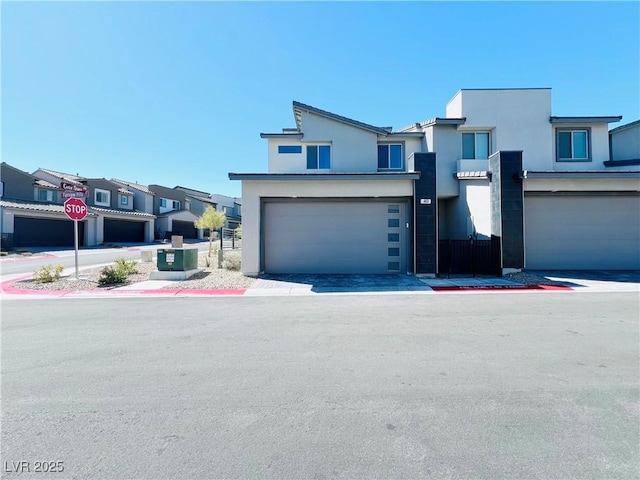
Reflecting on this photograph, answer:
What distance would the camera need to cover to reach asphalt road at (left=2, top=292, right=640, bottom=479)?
2.33 meters

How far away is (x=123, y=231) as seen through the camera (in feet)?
108

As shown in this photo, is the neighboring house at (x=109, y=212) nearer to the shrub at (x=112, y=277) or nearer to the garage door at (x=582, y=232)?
the shrub at (x=112, y=277)

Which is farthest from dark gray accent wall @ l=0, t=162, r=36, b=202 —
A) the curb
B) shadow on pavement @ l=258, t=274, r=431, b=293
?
shadow on pavement @ l=258, t=274, r=431, b=293

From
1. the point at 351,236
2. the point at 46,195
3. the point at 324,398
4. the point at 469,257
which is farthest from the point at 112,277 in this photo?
the point at 46,195

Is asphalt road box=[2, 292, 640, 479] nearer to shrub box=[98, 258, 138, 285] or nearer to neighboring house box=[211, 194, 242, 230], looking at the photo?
shrub box=[98, 258, 138, 285]

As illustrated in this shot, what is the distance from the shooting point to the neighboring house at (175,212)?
41094mm

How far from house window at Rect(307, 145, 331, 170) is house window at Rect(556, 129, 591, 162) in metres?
12.9

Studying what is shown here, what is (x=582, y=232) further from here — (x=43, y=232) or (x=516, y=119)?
(x=43, y=232)

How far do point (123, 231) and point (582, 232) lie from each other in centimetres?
4065

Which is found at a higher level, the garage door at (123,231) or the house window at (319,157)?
the house window at (319,157)

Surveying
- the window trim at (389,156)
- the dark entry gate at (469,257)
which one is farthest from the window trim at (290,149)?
the dark entry gate at (469,257)

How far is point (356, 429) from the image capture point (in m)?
2.71

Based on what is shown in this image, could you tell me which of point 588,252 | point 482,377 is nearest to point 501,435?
point 482,377

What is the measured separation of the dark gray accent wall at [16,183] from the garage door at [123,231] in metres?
6.82
